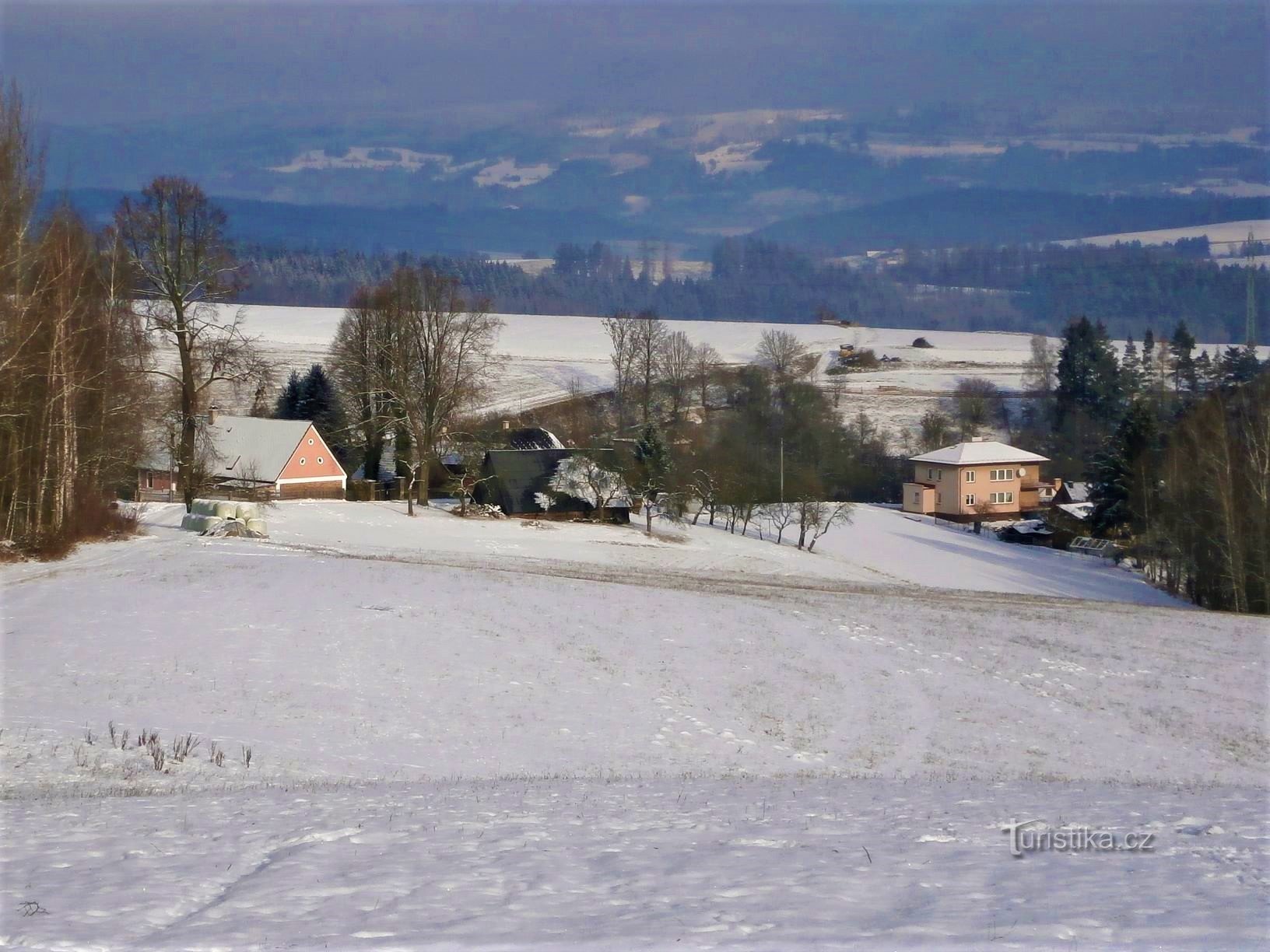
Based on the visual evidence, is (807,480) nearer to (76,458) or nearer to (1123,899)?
(76,458)

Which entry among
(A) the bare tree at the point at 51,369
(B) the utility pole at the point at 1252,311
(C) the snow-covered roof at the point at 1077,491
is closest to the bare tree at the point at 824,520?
A: (C) the snow-covered roof at the point at 1077,491

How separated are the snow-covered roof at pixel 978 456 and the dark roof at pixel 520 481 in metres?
26.7

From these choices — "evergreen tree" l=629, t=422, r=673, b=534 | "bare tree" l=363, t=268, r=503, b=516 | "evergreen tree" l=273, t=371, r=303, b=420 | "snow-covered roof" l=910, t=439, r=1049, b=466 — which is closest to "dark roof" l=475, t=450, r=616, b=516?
"evergreen tree" l=629, t=422, r=673, b=534

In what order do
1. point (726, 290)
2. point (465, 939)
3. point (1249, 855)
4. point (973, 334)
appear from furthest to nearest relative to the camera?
1. point (726, 290)
2. point (973, 334)
3. point (1249, 855)
4. point (465, 939)

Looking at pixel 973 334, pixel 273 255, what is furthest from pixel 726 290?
pixel 273 255

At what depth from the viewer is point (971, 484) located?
7219 centimetres

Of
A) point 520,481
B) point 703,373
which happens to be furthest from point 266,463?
point 703,373

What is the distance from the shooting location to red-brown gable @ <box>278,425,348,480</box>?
55625 millimetres

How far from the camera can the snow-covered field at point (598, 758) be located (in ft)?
27.3

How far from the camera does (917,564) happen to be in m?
49.9

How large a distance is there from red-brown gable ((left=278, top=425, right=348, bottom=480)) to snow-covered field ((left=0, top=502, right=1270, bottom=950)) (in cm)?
2130

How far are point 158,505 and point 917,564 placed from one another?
3133 centimetres

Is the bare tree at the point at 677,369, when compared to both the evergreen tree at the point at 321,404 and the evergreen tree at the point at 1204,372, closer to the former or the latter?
the evergreen tree at the point at 321,404

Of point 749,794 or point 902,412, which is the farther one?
point 902,412
